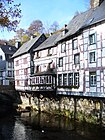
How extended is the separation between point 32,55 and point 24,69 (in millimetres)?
3519

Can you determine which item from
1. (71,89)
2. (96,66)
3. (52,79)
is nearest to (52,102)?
(52,79)

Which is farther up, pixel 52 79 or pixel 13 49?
pixel 13 49

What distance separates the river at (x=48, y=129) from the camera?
2200 centimetres

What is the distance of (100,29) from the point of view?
987 inches

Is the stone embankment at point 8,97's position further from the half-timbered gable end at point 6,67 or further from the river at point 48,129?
the river at point 48,129

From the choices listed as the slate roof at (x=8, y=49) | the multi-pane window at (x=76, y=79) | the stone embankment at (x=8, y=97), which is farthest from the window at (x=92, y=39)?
the slate roof at (x=8, y=49)

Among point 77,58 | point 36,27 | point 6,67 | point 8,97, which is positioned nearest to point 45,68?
point 8,97

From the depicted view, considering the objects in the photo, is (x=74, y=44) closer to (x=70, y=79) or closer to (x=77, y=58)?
(x=77, y=58)

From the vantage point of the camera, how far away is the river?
72.2 feet

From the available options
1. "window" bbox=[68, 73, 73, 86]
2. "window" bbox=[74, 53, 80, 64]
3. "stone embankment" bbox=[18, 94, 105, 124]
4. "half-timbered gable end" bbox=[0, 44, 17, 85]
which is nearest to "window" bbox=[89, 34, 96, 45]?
"window" bbox=[74, 53, 80, 64]

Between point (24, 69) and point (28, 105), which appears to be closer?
point (28, 105)

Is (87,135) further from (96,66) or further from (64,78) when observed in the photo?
(64,78)

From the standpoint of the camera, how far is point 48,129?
25.3m

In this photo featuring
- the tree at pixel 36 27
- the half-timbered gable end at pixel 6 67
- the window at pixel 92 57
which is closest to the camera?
the window at pixel 92 57
